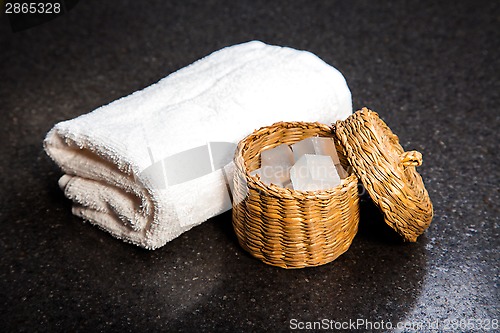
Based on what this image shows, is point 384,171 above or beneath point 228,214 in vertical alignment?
above

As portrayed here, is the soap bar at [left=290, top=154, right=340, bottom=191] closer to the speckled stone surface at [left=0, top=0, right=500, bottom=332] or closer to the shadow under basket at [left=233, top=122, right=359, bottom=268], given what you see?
the shadow under basket at [left=233, top=122, right=359, bottom=268]

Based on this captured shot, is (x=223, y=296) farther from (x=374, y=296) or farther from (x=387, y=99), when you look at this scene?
(x=387, y=99)

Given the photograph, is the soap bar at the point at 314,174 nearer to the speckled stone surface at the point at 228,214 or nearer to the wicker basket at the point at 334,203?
the wicker basket at the point at 334,203

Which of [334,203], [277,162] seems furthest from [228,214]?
[334,203]

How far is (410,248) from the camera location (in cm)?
120

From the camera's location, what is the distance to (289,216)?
1064 millimetres

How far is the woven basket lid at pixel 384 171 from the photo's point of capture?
3.47ft

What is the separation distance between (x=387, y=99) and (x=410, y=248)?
516 mm

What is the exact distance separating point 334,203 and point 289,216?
7 centimetres

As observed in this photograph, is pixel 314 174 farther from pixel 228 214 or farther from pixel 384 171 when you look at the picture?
pixel 228 214

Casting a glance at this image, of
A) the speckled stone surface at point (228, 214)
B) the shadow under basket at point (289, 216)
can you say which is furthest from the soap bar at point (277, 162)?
the speckled stone surface at point (228, 214)

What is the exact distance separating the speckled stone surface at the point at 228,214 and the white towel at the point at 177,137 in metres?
0.08

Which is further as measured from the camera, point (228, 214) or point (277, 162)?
point (228, 214)

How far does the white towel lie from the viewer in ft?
3.70
